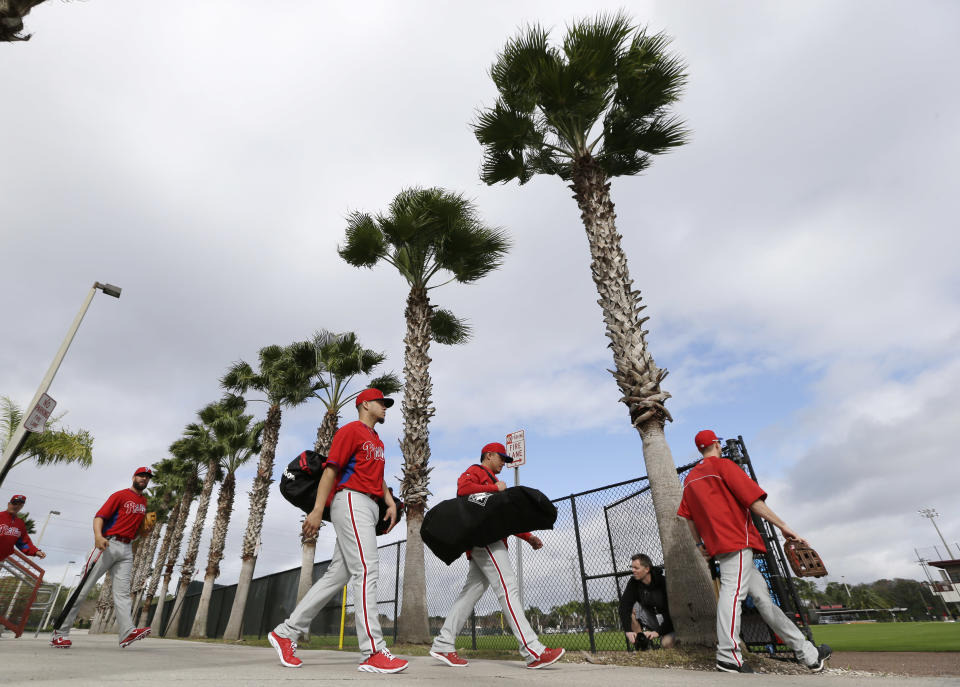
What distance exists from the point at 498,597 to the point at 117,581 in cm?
430

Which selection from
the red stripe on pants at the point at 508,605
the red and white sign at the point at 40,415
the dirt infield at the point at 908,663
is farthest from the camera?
the red and white sign at the point at 40,415

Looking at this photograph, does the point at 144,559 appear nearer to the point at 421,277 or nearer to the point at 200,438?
the point at 200,438

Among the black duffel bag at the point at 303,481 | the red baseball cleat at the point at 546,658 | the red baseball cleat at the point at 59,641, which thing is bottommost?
the red baseball cleat at the point at 546,658

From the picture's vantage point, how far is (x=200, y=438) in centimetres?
2573

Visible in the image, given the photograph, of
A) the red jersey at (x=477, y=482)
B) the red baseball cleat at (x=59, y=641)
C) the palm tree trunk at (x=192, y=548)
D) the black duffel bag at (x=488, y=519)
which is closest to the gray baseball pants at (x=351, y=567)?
the black duffel bag at (x=488, y=519)

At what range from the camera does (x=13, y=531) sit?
6.50m

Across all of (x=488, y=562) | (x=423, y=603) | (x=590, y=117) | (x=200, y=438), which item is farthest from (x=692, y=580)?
(x=200, y=438)

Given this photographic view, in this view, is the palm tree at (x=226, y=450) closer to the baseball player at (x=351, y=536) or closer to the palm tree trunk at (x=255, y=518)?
the palm tree trunk at (x=255, y=518)

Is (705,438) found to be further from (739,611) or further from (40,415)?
(40,415)

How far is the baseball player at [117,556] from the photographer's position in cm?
512

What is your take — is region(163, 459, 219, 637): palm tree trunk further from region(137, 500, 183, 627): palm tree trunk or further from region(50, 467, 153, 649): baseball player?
region(50, 467, 153, 649): baseball player

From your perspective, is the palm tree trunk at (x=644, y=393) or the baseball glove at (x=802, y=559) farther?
the palm tree trunk at (x=644, y=393)

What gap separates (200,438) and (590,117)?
2585 centimetres

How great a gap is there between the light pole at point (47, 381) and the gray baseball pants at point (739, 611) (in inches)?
403
